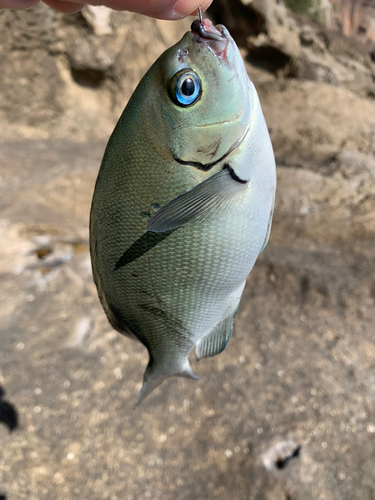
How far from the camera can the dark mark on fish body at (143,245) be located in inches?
31.7

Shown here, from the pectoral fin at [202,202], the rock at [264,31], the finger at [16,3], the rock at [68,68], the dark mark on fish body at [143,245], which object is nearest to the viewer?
the pectoral fin at [202,202]

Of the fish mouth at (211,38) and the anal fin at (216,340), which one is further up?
the fish mouth at (211,38)

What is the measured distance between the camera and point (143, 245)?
2.67ft

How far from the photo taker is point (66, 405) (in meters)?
2.03

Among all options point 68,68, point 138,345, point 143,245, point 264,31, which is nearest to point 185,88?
point 143,245

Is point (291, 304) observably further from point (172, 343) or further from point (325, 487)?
point (172, 343)

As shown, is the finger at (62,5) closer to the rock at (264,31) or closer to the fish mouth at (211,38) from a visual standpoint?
the fish mouth at (211,38)

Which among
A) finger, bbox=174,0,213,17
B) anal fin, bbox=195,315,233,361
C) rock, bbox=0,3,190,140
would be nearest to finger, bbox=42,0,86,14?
finger, bbox=174,0,213,17

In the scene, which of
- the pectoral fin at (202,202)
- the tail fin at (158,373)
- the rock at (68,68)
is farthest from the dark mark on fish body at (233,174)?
the rock at (68,68)

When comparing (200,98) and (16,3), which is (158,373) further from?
(16,3)

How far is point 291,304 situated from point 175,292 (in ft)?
6.82

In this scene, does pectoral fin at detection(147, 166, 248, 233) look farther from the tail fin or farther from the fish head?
the tail fin

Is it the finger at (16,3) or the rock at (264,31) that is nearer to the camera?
the finger at (16,3)

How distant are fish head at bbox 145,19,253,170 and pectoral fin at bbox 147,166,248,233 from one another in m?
0.05
